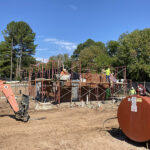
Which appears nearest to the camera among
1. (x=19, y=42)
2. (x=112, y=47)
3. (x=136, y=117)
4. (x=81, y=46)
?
(x=136, y=117)

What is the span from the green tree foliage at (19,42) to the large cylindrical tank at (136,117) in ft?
125

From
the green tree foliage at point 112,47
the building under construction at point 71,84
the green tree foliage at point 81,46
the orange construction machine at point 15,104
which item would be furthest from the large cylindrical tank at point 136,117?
the green tree foliage at point 81,46

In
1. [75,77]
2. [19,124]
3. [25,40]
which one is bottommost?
[19,124]

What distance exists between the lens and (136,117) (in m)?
5.42

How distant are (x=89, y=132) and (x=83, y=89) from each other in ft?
35.4

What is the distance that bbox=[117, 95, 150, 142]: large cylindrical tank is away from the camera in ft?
16.8

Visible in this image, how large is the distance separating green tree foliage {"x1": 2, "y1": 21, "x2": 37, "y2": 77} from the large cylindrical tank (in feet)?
125

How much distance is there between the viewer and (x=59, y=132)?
7230 millimetres

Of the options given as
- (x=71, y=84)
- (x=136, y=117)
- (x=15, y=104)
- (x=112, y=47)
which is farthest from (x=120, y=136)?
(x=112, y=47)

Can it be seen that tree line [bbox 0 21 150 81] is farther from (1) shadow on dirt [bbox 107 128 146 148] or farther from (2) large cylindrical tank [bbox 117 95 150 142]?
(2) large cylindrical tank [bbox 117 95 150 142]

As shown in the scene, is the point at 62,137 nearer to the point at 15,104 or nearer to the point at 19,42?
the point at 15,104

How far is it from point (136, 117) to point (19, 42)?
41.0 meters

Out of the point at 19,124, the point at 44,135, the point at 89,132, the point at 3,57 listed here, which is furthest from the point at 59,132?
the point at 3,57

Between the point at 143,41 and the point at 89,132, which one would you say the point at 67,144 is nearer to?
the point at 89,132
